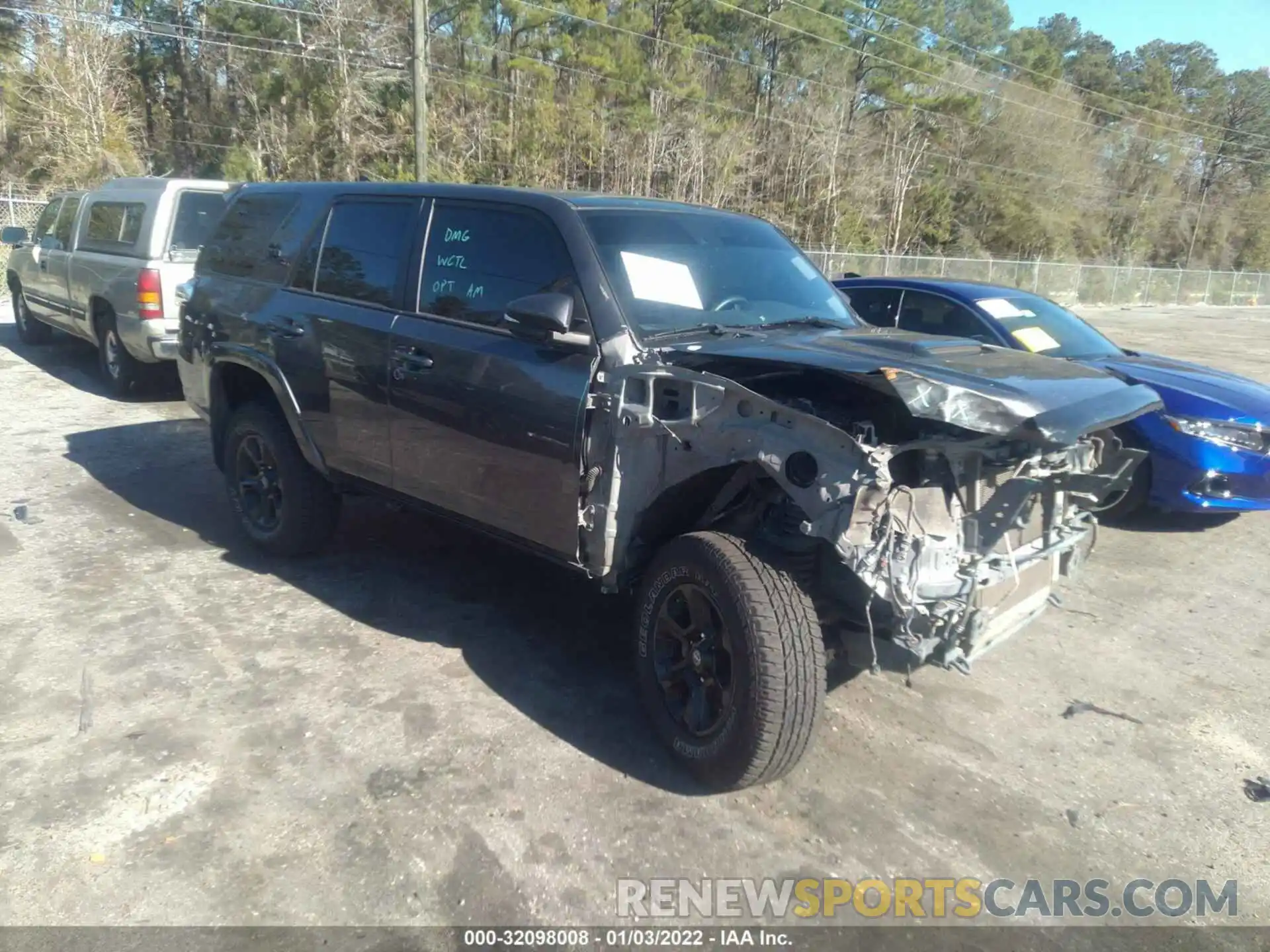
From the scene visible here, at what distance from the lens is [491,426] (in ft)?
12.7

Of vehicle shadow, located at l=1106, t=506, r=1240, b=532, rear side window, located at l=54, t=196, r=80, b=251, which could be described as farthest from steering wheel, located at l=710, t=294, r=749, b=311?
rear side window, located at l=54, t=196, r=80, b=251

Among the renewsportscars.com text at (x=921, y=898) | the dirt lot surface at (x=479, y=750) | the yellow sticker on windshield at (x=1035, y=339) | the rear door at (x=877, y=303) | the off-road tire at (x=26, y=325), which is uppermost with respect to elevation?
the rear door at (x=877, y=303)

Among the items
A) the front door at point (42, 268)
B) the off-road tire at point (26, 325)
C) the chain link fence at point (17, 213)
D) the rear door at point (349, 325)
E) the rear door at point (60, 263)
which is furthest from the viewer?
the chain link fence at point (17, 213)

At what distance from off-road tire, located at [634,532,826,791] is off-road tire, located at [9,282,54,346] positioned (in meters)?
12.5

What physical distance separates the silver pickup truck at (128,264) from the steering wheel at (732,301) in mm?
5830

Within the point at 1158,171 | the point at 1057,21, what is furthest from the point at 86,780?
the point at 1057,21

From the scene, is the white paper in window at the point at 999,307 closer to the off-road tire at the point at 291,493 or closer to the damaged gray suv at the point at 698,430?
the damaged gray suv at the point at 698,430

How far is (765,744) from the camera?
3.05 metres

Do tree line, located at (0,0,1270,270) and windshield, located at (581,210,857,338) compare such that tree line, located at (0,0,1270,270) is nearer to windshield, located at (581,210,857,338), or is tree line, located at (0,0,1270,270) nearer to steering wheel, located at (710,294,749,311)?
windshield, located at (581,210,857,338)

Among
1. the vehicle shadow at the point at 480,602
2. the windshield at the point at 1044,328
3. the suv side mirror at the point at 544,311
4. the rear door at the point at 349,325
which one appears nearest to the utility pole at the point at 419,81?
the vehicle shadow at the point at 480,602

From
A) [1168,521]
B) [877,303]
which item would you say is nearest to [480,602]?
[877,303]

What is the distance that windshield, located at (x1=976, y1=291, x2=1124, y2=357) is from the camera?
261 inches

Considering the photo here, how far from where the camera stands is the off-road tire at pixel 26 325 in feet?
41.1

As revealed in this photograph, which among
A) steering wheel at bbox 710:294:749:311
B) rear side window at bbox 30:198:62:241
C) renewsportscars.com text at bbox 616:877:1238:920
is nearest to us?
renewsportscars.com text at bbox 616:877:1238:920
